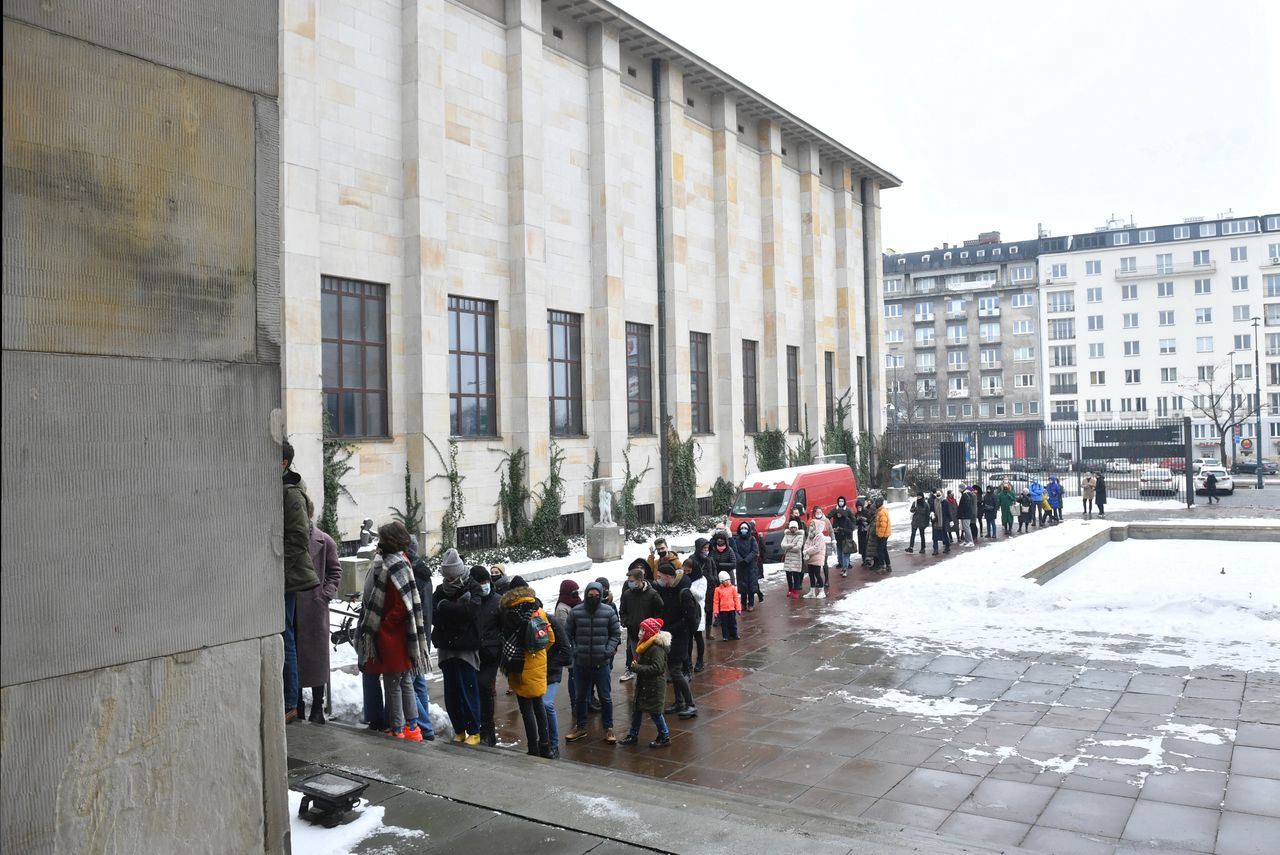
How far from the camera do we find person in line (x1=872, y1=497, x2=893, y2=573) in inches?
802

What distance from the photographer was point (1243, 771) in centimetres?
757

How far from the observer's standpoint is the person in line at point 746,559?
1616cm

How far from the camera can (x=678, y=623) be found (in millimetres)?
10438

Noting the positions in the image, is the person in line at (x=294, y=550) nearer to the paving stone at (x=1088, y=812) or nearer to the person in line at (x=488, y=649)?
the person in line at (x=488, y=649)

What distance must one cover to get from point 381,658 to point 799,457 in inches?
1189

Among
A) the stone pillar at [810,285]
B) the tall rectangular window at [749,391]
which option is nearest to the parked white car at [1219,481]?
the stone pillar at [810,285]

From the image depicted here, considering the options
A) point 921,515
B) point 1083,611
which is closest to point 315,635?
point 1083,611

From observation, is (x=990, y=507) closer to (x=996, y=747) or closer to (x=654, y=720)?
(x=996, y=747)

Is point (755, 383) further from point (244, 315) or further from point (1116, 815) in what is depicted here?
point (244, 315)

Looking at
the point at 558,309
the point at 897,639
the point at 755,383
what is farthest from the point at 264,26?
the point at 755,383

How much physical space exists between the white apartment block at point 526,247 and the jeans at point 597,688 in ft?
35.0

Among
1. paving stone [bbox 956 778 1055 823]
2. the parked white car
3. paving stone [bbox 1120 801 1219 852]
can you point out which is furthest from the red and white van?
the parked white car

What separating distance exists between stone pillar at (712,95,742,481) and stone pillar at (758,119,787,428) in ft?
8.61

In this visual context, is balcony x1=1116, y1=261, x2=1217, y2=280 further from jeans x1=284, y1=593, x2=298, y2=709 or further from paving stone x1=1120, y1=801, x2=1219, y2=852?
jeans x1=284, y1=593, x2=298, y2=709
